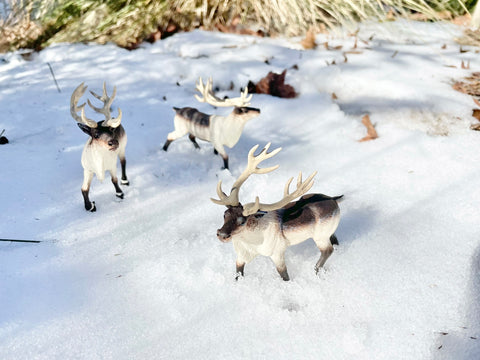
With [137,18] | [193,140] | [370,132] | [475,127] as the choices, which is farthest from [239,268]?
[137,18]

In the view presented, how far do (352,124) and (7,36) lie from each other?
4429mm

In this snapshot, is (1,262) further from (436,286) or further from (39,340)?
(436,286)

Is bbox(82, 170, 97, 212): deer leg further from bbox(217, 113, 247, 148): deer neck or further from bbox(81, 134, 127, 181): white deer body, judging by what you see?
bbox(217, 113, 247, 148): deer neck

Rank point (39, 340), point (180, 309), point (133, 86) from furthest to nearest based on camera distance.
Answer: point (133, 86), point (180, 309), point (39, 340)

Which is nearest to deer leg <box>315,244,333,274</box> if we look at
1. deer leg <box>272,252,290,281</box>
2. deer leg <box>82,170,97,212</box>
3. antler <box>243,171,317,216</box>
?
deer leg <box>272,252,290,281</box>

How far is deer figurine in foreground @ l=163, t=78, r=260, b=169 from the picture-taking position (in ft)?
9.53

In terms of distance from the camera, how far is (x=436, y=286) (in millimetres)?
1938

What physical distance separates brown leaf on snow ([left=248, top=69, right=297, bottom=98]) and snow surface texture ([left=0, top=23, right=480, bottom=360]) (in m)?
0.11

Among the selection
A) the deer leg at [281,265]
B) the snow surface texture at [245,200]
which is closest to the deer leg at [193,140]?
the snow surface texture at [245,200]

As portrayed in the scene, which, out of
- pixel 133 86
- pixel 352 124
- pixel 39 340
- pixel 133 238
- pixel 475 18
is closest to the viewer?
pixel 39 340

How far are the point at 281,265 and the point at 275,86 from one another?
244 centimetres

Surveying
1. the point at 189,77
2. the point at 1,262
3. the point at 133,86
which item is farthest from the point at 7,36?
the point at 1,262

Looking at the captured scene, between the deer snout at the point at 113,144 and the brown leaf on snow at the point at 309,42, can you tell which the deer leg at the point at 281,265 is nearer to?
the deer snout at the point at 113,144

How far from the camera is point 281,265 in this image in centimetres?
192
